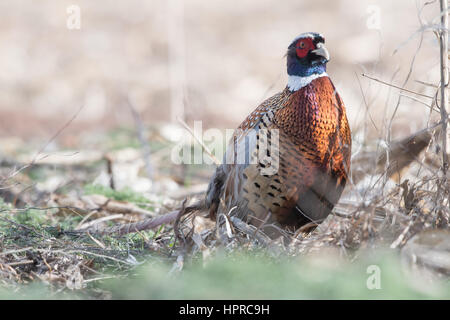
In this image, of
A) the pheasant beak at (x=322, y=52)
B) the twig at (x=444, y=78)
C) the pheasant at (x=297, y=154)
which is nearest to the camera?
the twig at (x=444, y=78)

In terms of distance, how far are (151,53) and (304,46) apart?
9517 millimetres

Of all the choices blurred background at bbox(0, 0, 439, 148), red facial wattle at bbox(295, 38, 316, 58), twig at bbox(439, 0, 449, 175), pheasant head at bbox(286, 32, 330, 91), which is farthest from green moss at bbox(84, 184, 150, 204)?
blurred background at bbox(0, 0, 439, 148)

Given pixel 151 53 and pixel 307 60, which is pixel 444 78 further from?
pixel 151 53

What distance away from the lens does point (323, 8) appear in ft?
45.6

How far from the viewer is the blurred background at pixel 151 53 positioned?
34.4 ft

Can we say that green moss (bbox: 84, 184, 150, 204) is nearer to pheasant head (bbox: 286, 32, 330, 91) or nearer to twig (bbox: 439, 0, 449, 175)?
pheasant head (bbox: 286, 32, 330, 91)

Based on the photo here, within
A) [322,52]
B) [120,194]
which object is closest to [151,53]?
[120,194]

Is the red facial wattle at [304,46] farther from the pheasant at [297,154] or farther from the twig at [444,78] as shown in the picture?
the twig at [444,78]

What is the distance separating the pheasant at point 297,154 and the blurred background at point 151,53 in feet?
17.7

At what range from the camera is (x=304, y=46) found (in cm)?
377

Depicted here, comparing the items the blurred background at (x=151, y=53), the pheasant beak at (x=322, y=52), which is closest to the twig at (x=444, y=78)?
the pheasant beak at (x=322, y=52)

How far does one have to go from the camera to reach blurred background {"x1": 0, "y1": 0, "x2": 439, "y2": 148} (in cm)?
1050
